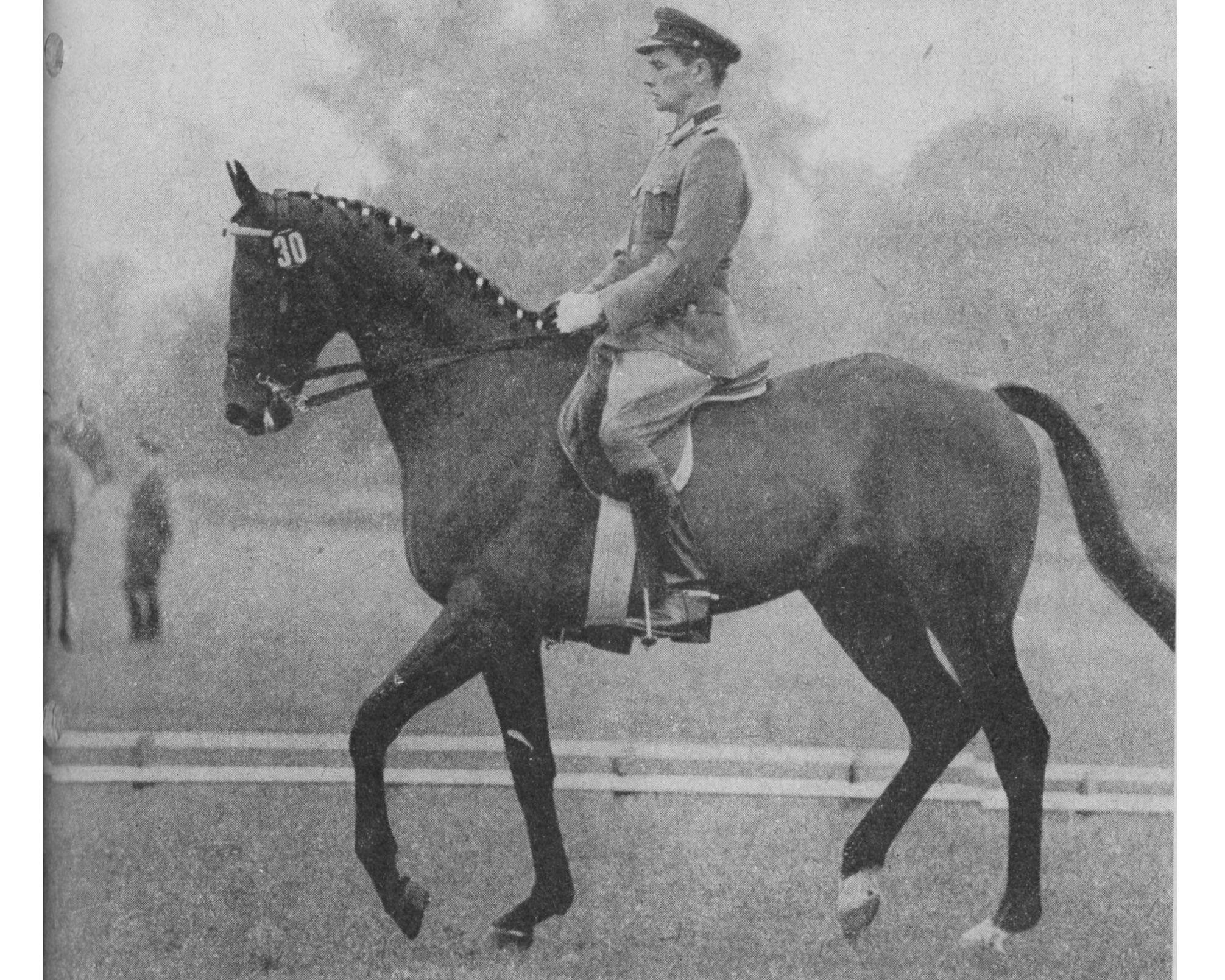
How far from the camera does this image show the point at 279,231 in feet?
16.6

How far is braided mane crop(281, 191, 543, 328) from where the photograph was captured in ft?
16.4

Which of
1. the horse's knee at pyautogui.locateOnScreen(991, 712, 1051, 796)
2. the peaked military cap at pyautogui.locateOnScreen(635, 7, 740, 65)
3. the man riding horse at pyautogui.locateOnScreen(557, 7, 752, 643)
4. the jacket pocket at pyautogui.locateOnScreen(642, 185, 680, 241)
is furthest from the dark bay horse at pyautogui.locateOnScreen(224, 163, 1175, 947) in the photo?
the peaked military cap at pyautogui.locateOnScreen(635, 7, 740, 65)

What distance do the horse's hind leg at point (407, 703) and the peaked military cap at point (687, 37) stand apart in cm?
184

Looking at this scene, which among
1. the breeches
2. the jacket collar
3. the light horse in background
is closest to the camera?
the breeches

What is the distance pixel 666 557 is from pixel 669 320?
0.73m

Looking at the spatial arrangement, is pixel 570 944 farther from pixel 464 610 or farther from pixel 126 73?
pixel 126 73

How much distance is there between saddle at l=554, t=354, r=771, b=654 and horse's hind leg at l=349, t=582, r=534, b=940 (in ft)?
0.98

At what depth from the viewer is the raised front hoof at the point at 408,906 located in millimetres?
5121

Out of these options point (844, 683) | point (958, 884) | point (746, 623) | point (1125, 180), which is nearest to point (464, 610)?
point (746, 623)

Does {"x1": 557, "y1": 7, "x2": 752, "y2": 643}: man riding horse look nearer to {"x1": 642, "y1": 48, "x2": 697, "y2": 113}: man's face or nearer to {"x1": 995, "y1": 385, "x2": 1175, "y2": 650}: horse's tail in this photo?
{"x1": 642, "y1": 48, "x2": 697, "y2": 113}: man's face

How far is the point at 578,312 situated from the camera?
501 centimetres

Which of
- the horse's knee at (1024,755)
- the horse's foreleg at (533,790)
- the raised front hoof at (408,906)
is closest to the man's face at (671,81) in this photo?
the horse's foreleg at (533,790)

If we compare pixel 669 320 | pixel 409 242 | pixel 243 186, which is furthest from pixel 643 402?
pixel 243 186

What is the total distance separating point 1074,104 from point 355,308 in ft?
7.89
